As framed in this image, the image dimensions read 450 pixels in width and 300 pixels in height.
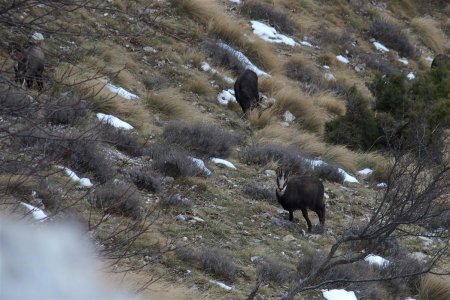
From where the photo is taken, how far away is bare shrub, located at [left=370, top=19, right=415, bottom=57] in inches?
870

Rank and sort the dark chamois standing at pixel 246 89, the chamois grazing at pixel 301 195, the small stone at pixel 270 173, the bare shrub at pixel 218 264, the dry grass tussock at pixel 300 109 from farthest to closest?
the dry grass tussock at pixel 300 109
the dark chamois standing at pixel 246 89
the small stone at pixel 270 173
the chamois grazing at pixel 301 195
the bare shrub at pixel 218 264

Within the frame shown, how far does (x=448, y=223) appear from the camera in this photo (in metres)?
11.2

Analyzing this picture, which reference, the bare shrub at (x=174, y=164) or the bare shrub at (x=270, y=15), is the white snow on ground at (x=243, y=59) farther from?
the bare shrub at (x=174, y=164)

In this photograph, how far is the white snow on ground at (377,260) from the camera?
9.09 meters

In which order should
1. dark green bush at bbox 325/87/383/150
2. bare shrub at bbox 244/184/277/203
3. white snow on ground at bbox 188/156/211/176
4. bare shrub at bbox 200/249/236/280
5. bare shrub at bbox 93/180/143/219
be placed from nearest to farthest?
bare shrub at bbox 200/249/236/280 → bare shrub at bbox 93/180/143/219 → bare shrub at bbox 244/184/277/203 → white snow on ground at bbox 188/156/211/176 → dark green bush at bbox 325/87/383/150

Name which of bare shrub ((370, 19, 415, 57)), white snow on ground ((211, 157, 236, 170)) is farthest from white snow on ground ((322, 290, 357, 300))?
bare shrub ((370, 19, 415, 57))

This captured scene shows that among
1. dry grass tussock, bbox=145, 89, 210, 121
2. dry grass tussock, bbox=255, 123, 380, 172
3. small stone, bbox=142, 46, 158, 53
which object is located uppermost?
dry grass tussock, bbox=255, 123, 380, 172

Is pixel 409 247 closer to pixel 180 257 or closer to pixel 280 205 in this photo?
pixel 280 205

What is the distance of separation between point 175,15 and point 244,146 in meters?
5.55

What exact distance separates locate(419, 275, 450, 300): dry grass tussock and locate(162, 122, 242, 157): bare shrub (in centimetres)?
388

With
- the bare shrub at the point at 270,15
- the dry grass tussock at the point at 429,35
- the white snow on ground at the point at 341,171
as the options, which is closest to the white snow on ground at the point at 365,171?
the white snow on ground at the point at 341,171

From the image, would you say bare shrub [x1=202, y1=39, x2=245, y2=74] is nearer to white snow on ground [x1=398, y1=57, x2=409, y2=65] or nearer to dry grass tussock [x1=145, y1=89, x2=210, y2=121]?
dry grass tussock [x1=145, y1=89, x2=210, y2=121]

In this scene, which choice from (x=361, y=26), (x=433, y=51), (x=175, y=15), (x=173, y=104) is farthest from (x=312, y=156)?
(x=433, y=51)

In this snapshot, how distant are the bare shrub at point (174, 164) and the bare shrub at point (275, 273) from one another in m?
2.31
